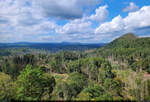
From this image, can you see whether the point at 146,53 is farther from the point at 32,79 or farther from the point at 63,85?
the point at 32,79

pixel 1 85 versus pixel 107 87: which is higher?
pixel 1 85

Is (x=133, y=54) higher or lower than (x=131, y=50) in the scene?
lower

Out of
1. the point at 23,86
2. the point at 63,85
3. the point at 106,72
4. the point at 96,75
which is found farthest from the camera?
the point at 96,75

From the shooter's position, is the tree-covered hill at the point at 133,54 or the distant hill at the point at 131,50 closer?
the tree-covered hill at the point at 133,54

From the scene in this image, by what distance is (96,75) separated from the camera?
46000mm

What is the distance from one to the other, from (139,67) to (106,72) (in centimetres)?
3174

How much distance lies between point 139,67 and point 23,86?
67904mm

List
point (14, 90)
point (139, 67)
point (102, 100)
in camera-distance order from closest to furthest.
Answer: point (14, 90) < point (102, 100) < point (139, 67)

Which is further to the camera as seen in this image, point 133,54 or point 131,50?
point 131,50

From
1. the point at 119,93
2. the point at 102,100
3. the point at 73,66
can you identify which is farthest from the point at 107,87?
the point at 73,66

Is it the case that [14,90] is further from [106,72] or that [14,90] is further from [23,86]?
[106,72]

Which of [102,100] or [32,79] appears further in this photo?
[102,100]

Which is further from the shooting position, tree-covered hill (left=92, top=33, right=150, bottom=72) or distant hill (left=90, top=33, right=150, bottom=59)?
distant hill (left=90, top=33, right=150, bottom=59)

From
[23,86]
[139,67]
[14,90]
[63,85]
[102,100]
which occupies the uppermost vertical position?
[23,86]
